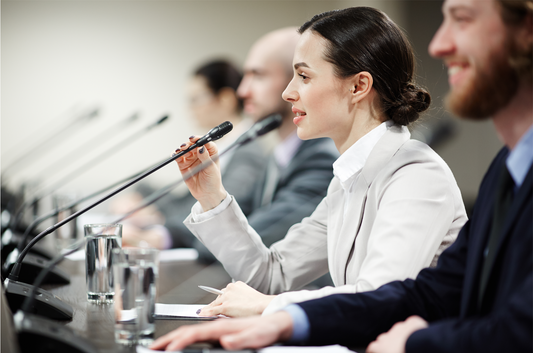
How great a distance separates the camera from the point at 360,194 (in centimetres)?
120

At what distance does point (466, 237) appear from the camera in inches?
38.4

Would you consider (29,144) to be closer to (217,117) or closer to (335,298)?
(217,117)

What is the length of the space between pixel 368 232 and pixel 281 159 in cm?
129

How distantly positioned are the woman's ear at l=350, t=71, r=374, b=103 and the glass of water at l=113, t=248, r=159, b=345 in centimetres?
65

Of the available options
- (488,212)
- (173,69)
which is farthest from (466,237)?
(173,69)

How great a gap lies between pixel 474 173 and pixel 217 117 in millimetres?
2381

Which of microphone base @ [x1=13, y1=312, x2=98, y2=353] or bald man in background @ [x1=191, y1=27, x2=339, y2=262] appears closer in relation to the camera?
microphone base @ [x1=13, y1=312, x2=98, y2=353]

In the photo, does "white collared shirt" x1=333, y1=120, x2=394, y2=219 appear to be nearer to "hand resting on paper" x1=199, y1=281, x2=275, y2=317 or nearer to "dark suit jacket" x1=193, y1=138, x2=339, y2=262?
"hand resting on paper" x1=199, y1=281, x2=275, y2=317

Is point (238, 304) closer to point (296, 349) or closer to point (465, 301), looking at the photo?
point (296, 349)

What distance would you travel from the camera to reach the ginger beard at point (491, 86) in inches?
31.4

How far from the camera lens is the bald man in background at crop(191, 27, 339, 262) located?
78.3 inches

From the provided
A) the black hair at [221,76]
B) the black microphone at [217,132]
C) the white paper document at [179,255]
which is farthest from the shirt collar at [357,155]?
the black hair at [221,76]

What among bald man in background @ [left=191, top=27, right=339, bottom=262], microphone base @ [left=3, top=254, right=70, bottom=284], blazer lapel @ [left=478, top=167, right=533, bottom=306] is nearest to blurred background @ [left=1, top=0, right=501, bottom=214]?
bald man in background @ [left=191, top=27, right=339, bottom=262]

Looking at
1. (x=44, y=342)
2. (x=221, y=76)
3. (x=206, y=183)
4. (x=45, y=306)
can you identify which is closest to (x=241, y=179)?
(x=221, y=76)
